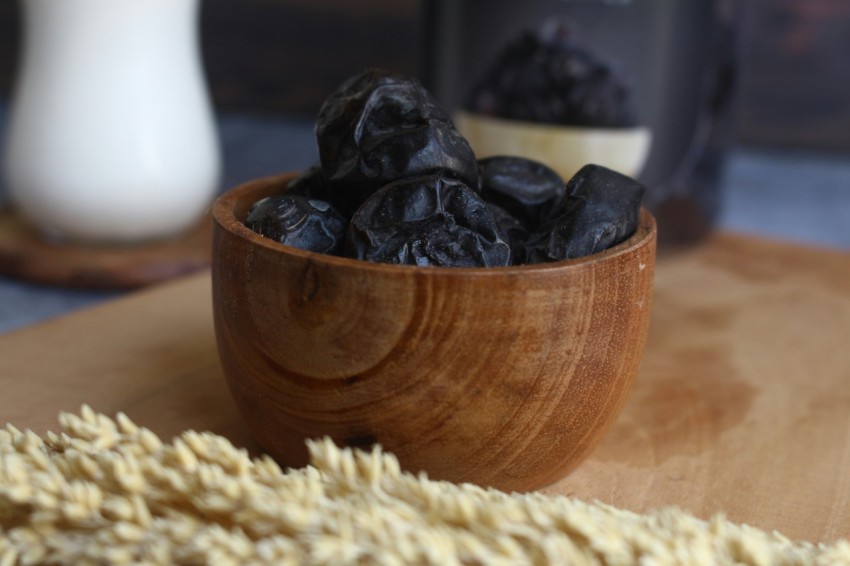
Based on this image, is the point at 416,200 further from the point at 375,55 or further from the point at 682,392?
the point at 375,55

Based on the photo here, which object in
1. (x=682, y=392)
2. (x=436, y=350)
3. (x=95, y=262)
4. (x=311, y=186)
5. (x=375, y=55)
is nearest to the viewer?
(x=436, y=350)

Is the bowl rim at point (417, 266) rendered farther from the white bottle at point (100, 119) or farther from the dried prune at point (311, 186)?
the white bottle at point (100, 119)

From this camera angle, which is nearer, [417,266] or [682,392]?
[417,266]

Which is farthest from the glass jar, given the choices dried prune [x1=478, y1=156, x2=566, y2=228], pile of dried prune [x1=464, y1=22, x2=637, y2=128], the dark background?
the dark background

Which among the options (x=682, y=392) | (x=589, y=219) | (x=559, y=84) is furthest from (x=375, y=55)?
(x=589, y=219)

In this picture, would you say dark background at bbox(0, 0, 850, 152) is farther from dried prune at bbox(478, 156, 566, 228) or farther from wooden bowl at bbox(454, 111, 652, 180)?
dried prune at bbox(478, 156, 566, 228)

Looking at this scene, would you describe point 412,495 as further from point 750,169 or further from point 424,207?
point 750,169
